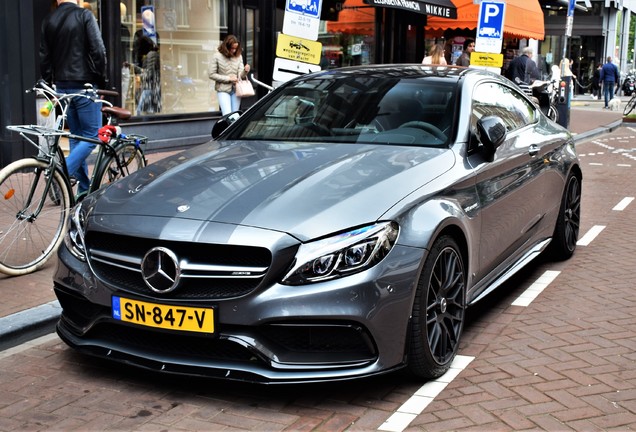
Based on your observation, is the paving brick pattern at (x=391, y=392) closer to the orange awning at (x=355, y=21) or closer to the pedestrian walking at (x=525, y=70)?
the pedestrian walking at (x=525, y=70)

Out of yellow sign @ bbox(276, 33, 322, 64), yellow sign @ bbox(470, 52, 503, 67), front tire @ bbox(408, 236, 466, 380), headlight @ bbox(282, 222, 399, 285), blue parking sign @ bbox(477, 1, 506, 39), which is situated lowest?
front tire @ bbox(408, 236, 466, 380)

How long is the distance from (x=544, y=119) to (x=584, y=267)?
1.18m

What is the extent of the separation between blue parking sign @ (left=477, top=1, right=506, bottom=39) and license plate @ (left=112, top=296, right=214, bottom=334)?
35.7 ft

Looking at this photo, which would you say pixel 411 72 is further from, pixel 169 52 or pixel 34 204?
pixel 169 52

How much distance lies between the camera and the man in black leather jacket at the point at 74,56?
7965mm

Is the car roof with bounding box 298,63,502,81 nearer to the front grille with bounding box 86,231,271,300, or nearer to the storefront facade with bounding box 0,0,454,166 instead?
the front grille with bounding box 86,231,271,300

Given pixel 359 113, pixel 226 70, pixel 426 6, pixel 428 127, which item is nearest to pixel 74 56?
pixel 359 113

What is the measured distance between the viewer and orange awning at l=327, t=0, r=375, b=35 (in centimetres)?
1934

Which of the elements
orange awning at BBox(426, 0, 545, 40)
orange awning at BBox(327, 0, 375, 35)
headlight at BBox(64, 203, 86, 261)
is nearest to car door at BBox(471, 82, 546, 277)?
headlight at BBox(64, 203, 86, 261)

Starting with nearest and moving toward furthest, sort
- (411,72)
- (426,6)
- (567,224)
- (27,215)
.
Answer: (411,72)
(27,215)
(567,224)
(426,6)

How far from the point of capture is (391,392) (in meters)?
4.18

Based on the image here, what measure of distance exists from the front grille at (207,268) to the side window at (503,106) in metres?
1.97

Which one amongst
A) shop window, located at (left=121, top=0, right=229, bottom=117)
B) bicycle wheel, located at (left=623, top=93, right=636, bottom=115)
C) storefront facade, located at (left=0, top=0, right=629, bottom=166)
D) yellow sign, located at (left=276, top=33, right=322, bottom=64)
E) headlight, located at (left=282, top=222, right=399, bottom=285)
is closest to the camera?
headlight, located at (left=282, top=222, right=399, bottom=285)

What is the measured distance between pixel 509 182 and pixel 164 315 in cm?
248
